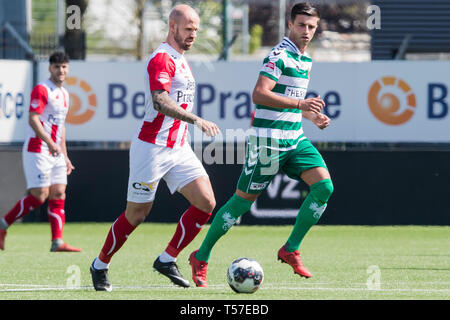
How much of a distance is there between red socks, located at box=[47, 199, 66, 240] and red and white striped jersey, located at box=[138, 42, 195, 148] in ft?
13.6

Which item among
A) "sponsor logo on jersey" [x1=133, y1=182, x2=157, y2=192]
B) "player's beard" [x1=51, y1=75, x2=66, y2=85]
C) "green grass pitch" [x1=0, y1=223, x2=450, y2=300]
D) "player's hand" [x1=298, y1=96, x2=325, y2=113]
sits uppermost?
"player's hand" [x1=298, y1=96, x2=325, y2=113]

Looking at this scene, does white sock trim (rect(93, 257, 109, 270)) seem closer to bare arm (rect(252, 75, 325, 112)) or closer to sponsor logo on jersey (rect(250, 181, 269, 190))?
sponsor logo on jersey (rect(250, 181, 269, 190))

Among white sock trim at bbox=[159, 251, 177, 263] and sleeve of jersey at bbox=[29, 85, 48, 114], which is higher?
sleeve of jersey at bbox=[29, 85, 48, 114]

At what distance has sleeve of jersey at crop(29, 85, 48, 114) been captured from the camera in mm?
11703

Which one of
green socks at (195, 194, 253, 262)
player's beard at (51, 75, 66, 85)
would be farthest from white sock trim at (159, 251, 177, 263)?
player's beard at (51, 75, 66, 85)

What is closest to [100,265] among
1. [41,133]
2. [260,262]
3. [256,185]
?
[256,185]

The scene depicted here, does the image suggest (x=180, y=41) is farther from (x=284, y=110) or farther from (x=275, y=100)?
(x=284, y=110)

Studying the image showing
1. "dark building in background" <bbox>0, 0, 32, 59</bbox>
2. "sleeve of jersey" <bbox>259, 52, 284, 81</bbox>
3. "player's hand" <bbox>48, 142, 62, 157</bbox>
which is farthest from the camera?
"dark building in background" <bbox>0, 0, 32, 59</bbox>

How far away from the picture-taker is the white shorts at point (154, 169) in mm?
7914
